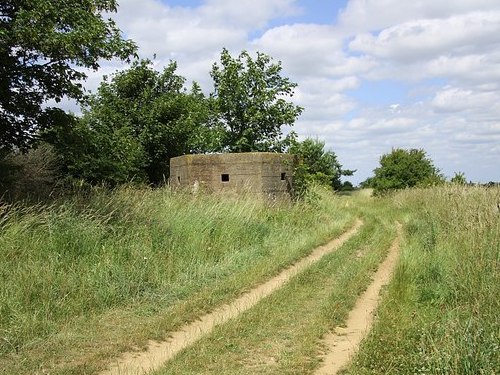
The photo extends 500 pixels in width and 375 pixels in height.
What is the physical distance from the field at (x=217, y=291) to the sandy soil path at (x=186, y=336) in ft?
0.34

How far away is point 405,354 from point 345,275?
3.83 meters

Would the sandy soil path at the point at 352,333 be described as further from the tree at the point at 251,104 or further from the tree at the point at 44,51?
the tree at the point at 251,104

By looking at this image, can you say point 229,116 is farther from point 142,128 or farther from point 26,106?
point 26,106

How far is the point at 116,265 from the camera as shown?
24.7ft

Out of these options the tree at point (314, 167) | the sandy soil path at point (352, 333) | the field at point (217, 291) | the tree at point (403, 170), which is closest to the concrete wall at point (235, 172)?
the tree at point (314, 167)

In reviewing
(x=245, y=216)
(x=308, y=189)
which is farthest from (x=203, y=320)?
(x=308, y=189)

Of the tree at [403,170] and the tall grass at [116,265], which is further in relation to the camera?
the tree at [403,170]

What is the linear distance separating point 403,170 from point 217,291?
1327 inches

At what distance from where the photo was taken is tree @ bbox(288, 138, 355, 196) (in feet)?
60.5

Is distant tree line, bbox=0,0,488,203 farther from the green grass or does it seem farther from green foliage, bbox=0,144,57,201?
the green grass

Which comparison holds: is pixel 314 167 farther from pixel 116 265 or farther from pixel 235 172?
pixel 116 265

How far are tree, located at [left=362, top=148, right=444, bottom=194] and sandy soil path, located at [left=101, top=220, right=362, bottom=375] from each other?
31.2 m

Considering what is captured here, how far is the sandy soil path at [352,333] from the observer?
16.1 ft

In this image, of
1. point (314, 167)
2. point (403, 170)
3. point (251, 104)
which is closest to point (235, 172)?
point (251, 104)
